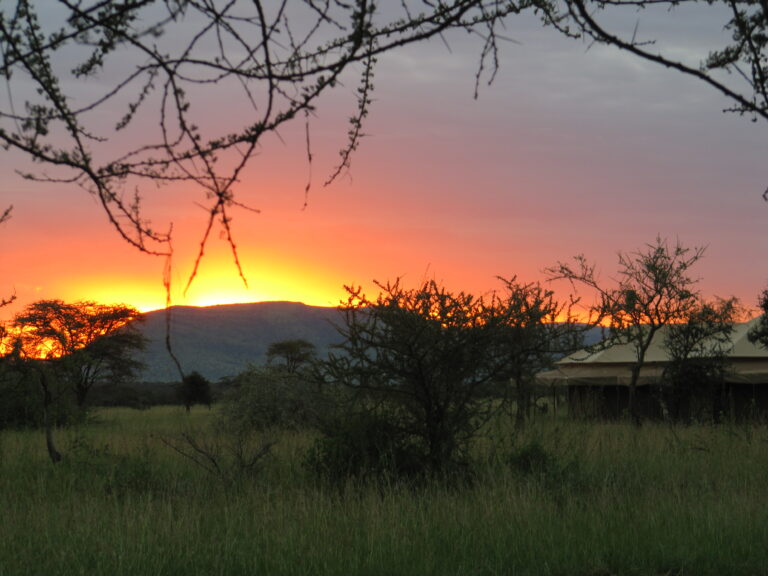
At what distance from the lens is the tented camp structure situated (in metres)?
30.4

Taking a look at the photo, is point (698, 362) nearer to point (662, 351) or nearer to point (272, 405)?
point (662, 351)

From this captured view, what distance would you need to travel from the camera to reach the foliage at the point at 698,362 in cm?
2933

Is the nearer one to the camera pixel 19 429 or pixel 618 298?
pixel 618 298

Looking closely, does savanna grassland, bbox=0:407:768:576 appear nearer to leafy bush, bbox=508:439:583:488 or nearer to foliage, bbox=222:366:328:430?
leafy bush, bbox=508:439:583:488

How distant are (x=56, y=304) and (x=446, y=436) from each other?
37.3 meters

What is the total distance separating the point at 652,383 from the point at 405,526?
2717 cm

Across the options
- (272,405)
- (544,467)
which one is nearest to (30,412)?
(272,405)

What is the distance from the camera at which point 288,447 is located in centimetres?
1473

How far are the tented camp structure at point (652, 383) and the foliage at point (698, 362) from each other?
0.44 ft

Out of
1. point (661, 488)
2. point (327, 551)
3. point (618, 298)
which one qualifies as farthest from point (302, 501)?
point (618, 298)

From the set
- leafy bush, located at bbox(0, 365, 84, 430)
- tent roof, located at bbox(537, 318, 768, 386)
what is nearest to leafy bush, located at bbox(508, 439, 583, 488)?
tent roof, located at bbox(537, 318, 768, 386)

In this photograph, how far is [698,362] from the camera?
29.9 m

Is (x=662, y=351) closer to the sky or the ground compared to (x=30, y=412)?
closer to the sky

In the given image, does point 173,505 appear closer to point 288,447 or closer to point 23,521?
point 23,521
